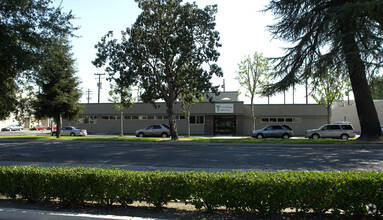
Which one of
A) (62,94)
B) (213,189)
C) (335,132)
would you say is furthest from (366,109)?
(62,94)

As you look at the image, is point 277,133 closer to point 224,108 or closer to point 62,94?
point 224,108

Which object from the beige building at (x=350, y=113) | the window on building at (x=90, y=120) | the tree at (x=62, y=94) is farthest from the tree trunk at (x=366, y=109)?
the window on building at (x=90, y=120)

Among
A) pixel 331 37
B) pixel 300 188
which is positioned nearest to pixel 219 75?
pixel 331 37

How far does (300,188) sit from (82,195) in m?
4.09

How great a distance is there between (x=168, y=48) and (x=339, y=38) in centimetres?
1342

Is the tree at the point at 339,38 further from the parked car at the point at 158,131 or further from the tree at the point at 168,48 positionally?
the parked car at the point at 158,131

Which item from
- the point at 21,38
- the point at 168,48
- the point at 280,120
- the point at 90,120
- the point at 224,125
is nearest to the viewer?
the point at 21,38

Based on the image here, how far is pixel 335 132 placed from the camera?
25.8m

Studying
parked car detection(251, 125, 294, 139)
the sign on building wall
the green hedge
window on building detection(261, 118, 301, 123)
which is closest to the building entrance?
the sign on building wall

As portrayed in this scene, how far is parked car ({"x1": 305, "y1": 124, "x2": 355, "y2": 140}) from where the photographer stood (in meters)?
25.4

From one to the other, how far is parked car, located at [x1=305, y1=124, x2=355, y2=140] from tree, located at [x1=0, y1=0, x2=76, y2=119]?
2510 cm

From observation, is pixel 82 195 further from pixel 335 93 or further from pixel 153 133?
pixel 335 93

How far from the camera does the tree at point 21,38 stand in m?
8.24

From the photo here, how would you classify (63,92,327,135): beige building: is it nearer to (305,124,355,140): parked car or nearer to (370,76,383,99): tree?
(305,124,355,140): parked car
